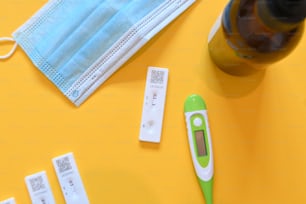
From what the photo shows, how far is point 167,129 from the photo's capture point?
0.59 meters

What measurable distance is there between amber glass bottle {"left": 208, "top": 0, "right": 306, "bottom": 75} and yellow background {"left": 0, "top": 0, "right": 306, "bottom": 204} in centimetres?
7

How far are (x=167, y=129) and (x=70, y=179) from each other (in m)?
0.18

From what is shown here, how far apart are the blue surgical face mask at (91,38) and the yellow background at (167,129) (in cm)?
2

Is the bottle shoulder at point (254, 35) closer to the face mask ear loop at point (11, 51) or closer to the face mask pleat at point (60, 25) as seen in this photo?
the face mask pleat at point (60, 25)

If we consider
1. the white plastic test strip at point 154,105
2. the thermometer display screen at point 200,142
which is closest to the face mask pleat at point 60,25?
the white plastic test strip at point 154,105

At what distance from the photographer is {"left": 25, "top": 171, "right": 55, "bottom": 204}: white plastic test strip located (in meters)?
0.57

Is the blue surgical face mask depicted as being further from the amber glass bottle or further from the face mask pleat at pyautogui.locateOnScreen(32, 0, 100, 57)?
the amber glass bottle

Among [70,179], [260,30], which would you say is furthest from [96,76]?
[260,30]

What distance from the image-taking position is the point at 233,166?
58cm

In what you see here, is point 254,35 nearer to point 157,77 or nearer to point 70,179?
point 157,77

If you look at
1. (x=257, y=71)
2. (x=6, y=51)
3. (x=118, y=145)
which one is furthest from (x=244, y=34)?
(x=6, y=51)

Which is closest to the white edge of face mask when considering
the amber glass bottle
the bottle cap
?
the amber glass bottle

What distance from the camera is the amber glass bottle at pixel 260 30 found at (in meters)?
0.40

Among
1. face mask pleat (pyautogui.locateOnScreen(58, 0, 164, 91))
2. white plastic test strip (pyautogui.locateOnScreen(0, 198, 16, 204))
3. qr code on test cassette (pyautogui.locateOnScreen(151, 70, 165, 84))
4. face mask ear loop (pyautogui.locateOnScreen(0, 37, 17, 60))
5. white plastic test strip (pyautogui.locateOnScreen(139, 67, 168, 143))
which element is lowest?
white plastic test strip (pyautogui.locateOnScreen(0, 198, 16, 204))
